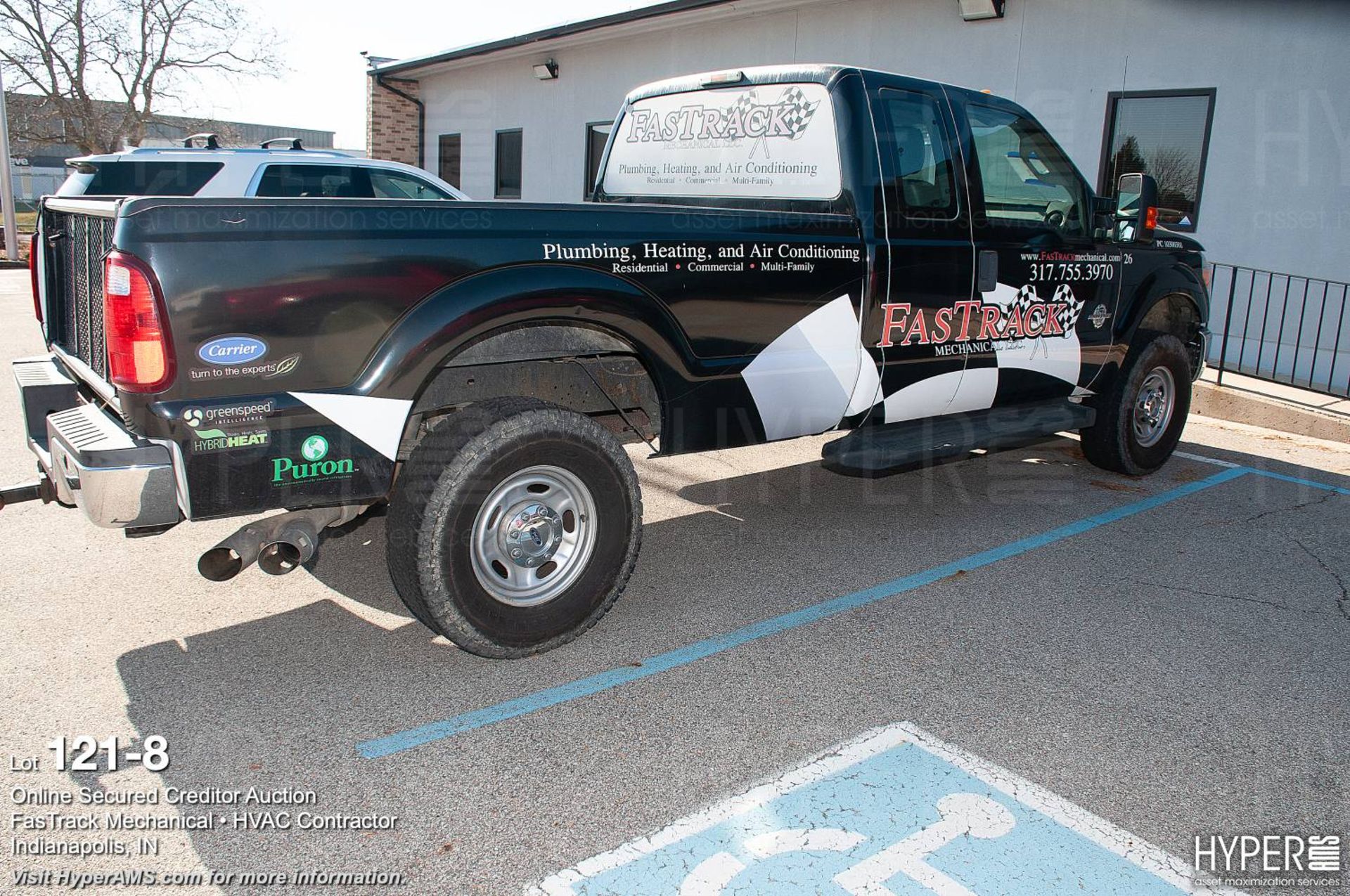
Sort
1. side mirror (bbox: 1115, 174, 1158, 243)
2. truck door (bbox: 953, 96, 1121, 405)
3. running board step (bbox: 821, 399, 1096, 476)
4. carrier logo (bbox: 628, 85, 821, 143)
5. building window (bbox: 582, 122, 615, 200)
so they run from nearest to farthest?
1. running board step (bbox: 821, 399, 1096, 476)
2. carrier logo (bbox: 628, 85, 821, 143)
3. truck door (bbox: 953, 96, 1121, 405)
4. side mirror (bbox: 1115, 174, 1158, 243)
5. building window (bbox: 582, 122, 615, 200)

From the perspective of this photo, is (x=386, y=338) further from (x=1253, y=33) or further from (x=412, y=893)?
(x=1253, y=33)

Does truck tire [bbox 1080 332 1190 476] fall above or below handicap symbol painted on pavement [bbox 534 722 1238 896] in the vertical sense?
above

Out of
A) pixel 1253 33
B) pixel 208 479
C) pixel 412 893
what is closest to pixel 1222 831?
pixel 412 893

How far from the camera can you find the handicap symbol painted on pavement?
8.52ft

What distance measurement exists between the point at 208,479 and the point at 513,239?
1255 mm

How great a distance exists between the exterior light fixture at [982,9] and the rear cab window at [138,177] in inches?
305

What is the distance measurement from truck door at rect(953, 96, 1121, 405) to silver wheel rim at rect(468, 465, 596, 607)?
95.5 inches

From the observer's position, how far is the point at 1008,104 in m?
5.49

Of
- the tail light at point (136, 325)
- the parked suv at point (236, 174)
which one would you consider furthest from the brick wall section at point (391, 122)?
the tail light at point (136, 325)

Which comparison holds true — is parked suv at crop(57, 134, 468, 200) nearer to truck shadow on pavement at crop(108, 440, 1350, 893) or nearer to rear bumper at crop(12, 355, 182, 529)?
truck shadow on pavement at crop(108, 440, 1350, 893)

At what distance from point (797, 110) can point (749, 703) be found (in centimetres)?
283

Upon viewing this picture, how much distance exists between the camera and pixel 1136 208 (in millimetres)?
5887

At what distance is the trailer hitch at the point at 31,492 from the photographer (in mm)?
3756

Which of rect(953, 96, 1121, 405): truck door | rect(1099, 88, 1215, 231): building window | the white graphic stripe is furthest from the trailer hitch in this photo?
rect(1099, 88, 1215, 231): building window
